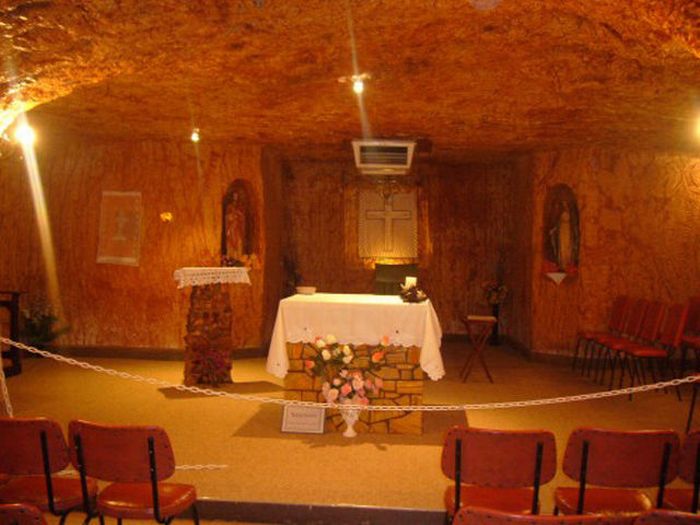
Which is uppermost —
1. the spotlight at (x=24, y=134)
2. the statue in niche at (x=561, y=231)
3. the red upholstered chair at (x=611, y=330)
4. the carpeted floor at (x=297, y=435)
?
the spotlight at (x=24, y=134)

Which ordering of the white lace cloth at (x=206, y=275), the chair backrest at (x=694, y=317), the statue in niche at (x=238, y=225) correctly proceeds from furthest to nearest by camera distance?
the statue in niche at (x=238, y=225), the chair backrest at (x=694, y=317), the white lace cloth at (x=206, y=275)

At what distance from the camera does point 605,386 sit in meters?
7.02

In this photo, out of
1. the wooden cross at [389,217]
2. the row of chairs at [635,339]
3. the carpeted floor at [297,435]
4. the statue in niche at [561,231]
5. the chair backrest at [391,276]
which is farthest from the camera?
the wooden cross at [389,217]

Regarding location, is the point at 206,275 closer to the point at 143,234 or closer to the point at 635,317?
A: the point at 143,234

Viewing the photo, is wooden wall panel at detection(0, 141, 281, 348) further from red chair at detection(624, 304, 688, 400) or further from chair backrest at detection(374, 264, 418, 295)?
red chair at detection(624, 304, 688, 400)

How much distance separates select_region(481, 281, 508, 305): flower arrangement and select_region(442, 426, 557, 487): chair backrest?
7111 mm

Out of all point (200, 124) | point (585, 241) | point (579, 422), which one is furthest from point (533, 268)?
point (200, 124)

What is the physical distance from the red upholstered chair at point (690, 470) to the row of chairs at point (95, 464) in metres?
2.38

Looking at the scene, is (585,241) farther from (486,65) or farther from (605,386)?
(486,65)

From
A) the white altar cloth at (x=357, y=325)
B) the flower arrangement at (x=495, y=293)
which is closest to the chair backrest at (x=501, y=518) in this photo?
the white altar cloth at (x=357, y=325)

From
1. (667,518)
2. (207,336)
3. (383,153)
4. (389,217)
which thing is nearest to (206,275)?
(207,336)

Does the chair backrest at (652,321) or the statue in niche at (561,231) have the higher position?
the statue in niche at (561,231)

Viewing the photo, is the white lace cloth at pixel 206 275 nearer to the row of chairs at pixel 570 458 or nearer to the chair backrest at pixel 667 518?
the row of chairs at pixel 570 458

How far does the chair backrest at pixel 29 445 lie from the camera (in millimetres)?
2780
